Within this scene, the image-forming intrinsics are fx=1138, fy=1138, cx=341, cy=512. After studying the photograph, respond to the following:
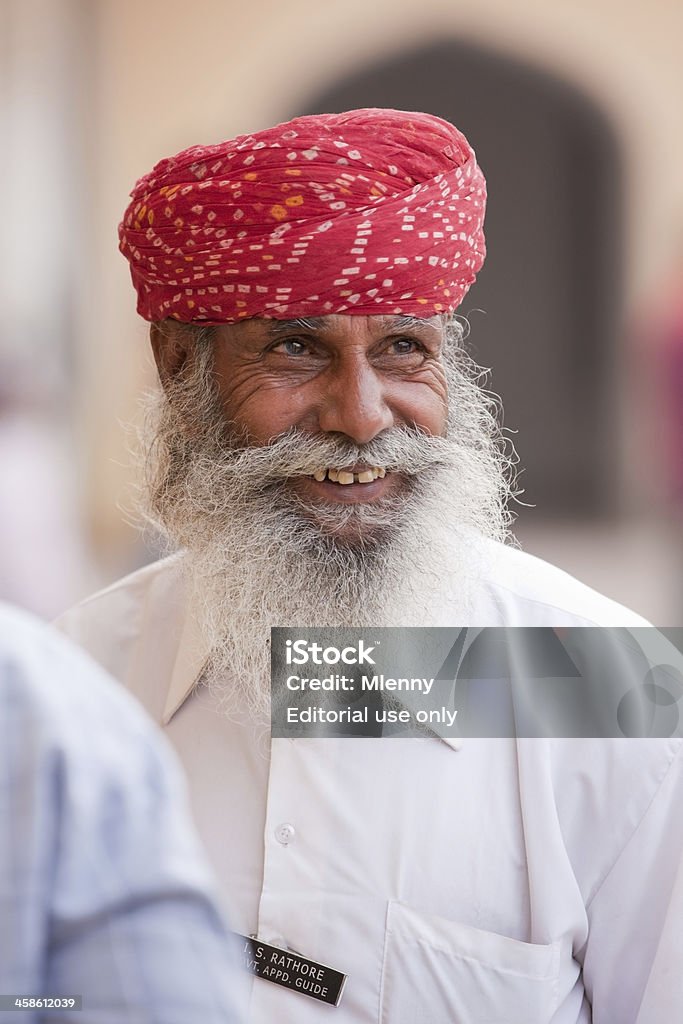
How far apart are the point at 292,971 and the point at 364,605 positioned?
0.40m

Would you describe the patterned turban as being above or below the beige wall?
below

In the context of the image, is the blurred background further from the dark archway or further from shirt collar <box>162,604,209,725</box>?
shirt collar <box>162,604,209,725</box>

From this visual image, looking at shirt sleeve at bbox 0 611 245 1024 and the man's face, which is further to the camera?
the man's face

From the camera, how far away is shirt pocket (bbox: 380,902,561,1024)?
1.18 metres

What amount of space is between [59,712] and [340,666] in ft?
2.14

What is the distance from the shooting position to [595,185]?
124cm

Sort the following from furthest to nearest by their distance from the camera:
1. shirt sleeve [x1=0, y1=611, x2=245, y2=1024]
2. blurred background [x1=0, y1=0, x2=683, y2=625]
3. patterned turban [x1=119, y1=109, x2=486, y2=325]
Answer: blurred background [x1=0, y1=0, x2=683, y2=625]
patterned turban [x1=119, y1=109, x2=486, y2=325]
shirt sleeve [x1=0, y1=611, x2=245, y2=1024]

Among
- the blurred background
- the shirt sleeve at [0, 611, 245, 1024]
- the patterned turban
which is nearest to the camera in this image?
the shirt sleeve at [0, 611, 245, 1024]

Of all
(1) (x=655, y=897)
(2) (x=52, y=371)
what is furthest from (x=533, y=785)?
(2) (x=52, y=371)

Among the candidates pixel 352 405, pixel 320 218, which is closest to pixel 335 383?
pixel 352 405

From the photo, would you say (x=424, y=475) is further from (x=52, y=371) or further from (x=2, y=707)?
(x=2, y=707)

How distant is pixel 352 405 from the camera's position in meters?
1.23

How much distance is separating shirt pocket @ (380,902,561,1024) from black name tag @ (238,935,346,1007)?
54 mm

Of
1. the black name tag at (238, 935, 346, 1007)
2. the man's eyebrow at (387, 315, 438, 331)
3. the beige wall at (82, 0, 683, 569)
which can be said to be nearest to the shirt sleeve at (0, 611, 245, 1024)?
the black name tag at (238, 935, 346, 1007)
